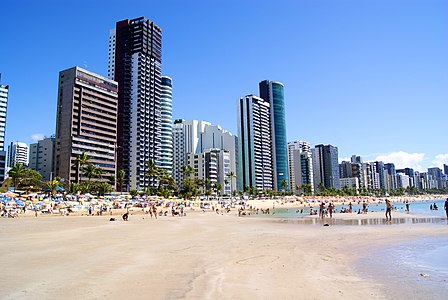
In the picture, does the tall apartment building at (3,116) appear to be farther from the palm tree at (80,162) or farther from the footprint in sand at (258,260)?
the footprint in sand at (258,260)

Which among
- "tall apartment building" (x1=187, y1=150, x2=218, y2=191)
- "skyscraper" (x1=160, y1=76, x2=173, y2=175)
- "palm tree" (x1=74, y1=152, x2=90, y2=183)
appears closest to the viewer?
"palm tree" (x1=74, y1=152, x2=90, y2=183)

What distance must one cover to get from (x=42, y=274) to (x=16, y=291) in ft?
6.67

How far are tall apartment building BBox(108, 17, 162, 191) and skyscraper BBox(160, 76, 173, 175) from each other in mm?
5514

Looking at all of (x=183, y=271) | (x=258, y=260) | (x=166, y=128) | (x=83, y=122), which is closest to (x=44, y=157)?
(x=83, y=122)

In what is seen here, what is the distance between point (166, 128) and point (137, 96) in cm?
2435

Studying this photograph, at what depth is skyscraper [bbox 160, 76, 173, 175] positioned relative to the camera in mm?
160825

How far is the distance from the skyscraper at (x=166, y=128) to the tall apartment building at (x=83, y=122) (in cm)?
2980

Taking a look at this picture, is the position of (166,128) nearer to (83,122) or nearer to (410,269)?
(83,122)

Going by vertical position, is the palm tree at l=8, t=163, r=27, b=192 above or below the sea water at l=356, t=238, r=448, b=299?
above

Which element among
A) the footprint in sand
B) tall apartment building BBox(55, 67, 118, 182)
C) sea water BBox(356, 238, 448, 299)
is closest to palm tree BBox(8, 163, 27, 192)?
tall apartment building BBox(55, 67, 118, 182)

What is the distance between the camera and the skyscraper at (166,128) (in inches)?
6332

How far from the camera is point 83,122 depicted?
12456cm

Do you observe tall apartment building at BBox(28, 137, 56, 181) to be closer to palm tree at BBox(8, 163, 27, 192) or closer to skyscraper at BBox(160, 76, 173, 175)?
palm tree at BBox(8, 163, 27, 192)

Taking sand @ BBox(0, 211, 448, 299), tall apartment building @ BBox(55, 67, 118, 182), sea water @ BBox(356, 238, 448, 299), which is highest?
tall apartment building @ BBox(55, 67, 118, 182)
